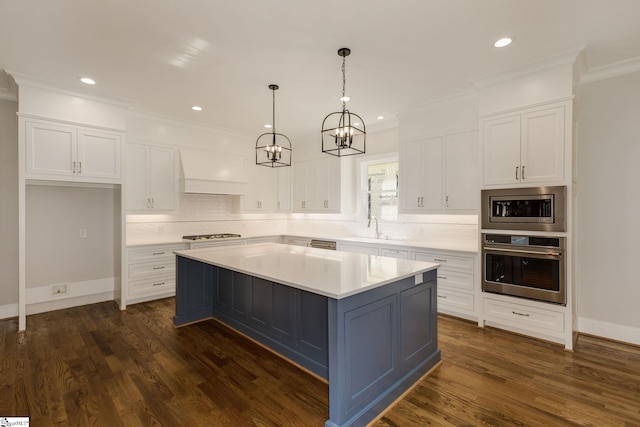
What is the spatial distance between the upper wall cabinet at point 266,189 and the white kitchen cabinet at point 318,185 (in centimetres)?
20

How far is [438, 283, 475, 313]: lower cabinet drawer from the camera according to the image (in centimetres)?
380

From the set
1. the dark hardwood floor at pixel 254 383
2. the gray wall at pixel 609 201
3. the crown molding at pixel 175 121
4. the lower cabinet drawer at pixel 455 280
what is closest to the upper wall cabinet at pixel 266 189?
the crown molding at pixel 175 121

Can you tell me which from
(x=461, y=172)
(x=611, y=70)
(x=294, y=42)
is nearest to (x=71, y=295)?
(x=294, y=42)

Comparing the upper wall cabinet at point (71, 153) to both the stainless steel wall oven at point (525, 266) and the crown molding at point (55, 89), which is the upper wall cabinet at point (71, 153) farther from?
the stainless steel wall oven at point (525, 266)

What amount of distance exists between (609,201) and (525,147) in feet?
3.46

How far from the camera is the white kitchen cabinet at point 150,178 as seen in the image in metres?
4.64

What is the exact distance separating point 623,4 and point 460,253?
8.57 ft

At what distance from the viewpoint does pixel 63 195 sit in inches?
172

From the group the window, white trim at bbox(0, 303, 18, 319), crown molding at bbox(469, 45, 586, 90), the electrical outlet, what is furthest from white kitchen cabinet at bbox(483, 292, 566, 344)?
white trim at bbox(0, 303, 18, 319)

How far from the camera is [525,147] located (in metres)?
3.32

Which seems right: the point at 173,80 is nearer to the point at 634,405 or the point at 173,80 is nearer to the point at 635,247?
the point at 634,405

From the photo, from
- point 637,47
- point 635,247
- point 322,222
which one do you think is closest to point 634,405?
point 635,247

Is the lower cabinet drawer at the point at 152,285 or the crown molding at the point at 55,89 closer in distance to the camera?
the crown molding at the point at 55,89

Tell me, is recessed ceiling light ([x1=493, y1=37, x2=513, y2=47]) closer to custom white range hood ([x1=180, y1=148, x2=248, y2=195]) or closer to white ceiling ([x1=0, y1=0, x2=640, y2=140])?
white ceiling ([x1=0, y1=0, x2=640, y2=140])
